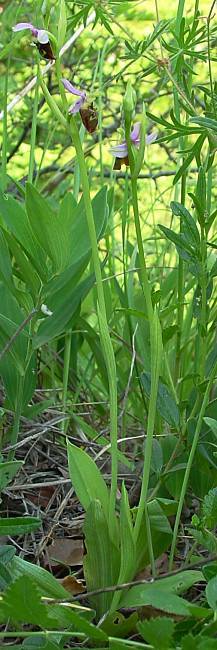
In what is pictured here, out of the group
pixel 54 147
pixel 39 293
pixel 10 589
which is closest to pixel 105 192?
pixel 39 293

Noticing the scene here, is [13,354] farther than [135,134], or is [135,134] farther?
[13,354]

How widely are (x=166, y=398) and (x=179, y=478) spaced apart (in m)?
0.08

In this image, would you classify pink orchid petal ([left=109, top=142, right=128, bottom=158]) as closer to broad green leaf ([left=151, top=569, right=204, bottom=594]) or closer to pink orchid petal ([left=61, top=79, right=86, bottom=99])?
pink orchid petal ([left=61, top=79, right=86, bottom=99])

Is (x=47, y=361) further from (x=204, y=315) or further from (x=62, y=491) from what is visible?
(x=204, y=315)

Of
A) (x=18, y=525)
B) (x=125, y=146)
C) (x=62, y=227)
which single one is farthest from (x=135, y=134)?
(x=18, y=525)

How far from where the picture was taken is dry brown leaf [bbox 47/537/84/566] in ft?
2.51

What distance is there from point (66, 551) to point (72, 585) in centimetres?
6

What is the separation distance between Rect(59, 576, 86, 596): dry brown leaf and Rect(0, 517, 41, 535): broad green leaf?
10cm

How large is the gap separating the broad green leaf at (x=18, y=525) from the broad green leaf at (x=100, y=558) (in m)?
0.05

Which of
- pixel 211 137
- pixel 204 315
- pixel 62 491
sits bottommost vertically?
pixel 62 491

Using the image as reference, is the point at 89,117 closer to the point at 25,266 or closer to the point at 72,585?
the point at 25,266

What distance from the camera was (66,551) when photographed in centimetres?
77

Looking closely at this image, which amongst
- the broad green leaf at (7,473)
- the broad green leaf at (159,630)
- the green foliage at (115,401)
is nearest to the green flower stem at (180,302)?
the green foliage at (115,401)

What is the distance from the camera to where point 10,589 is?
20.1 inches
